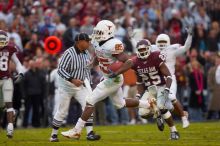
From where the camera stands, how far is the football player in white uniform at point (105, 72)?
44.4ft

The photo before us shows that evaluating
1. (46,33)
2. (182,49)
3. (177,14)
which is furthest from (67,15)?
(182,49)

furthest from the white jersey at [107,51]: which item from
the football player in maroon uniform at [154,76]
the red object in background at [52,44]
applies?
the red object in background at [52,44]

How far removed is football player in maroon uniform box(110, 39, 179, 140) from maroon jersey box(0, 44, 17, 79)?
8.15ft

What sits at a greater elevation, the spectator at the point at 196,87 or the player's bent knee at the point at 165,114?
the spectator at the point at 196,87

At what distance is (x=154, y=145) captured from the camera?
12.7 meters

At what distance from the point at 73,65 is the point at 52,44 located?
6.74 metres

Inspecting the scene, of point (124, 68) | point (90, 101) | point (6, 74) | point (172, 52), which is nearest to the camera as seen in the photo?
point (124, 68)

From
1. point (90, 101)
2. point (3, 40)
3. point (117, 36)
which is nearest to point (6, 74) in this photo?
point (3, 40)

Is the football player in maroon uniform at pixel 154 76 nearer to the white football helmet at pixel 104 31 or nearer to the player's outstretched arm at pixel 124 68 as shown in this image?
the player's outstretched arm at pixel 124 68

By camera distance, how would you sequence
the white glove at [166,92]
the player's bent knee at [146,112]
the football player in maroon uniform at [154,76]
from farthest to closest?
the player's bent knee at [146,112]
the football player in maroon uniform at [154,76]
the white glove at [166,92]

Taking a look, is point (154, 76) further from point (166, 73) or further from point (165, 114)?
point (165, 114)

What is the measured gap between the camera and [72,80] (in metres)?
14.2

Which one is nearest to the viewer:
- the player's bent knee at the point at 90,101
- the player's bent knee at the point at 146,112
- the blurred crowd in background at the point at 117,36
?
the player's bent knee at the point at 90,101

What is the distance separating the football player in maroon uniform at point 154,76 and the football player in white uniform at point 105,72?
49 centimetres
